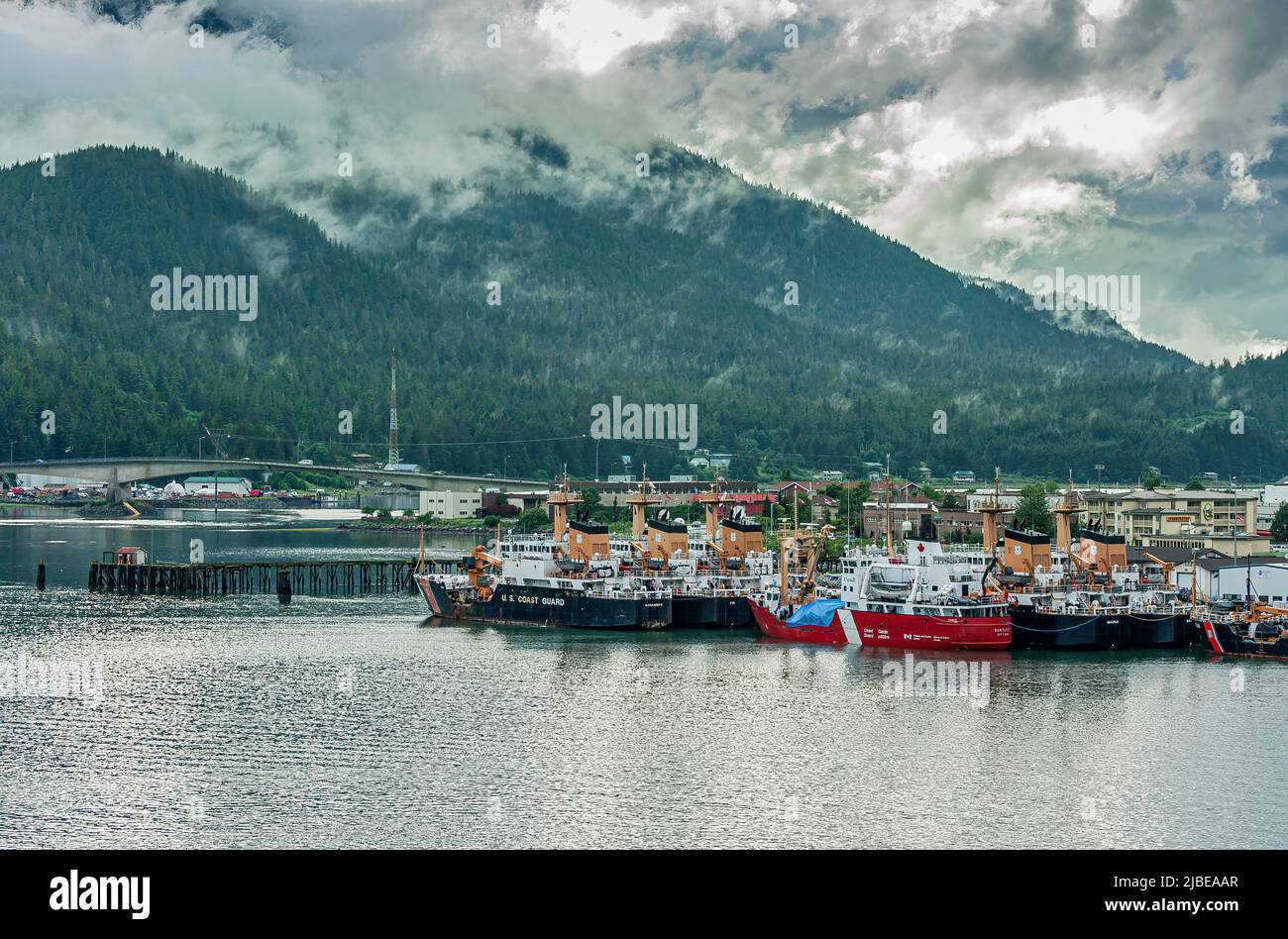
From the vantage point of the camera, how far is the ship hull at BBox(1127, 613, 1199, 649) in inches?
2655

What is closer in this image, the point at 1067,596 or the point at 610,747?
the point at 610,747

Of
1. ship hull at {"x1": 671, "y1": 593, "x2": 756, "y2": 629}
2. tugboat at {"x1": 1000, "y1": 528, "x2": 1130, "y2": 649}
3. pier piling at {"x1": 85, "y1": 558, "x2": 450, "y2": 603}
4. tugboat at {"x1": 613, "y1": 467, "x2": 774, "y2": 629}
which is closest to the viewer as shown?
tugboat at {"x1": 1000, "y1": 528, "x2": 1130, "y2": 649}

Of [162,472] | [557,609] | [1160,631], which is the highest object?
[162,472]

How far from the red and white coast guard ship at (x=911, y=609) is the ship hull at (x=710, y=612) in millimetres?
5748

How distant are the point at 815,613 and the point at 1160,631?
15066 mm

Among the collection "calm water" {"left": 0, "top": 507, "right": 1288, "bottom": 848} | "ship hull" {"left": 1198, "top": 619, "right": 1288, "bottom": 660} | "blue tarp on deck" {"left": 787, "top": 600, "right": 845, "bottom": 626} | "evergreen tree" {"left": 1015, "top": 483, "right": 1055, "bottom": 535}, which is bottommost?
"calm water" {"left": 0, "top": 507, "right": 1288, "bottom": 848}

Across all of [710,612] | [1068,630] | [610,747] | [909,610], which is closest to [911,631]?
[909,610]

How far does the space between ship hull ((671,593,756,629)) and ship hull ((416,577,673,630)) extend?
664mm

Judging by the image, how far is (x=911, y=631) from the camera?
66.3 m

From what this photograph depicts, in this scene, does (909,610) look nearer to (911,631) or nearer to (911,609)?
(911,609)

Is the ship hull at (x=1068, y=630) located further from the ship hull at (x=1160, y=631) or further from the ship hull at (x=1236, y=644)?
the ship hull at (x=1236, y=644)

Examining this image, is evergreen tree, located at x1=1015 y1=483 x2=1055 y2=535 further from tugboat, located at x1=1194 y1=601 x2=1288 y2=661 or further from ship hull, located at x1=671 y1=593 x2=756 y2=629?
tugboat, located at x1=1194 y1=601 x2=1288 y2=661

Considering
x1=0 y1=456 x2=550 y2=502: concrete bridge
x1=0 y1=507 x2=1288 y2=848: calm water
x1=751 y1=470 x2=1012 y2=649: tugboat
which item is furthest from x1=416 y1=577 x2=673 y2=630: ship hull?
x1=0 y1=456 x2=550 y2=502: concrete bridge
